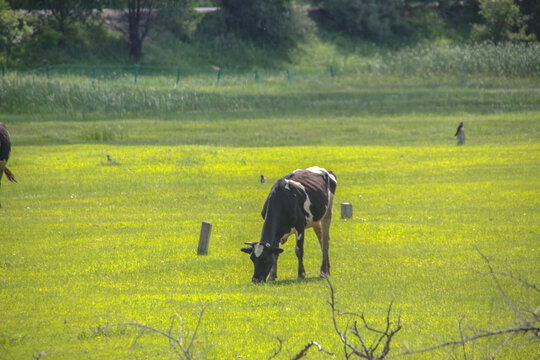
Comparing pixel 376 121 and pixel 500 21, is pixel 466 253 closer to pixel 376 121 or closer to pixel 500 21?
pixel 376 121

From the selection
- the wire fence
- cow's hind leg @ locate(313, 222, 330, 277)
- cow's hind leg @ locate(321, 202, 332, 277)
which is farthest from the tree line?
cow's hind leg @ locate(313, 222, 330, 277)

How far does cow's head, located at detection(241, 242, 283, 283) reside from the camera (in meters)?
14.5

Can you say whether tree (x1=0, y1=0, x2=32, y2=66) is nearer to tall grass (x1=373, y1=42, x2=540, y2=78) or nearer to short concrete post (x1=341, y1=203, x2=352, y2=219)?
tall grass (x1=373, y1=42, x2=540, y2=78)

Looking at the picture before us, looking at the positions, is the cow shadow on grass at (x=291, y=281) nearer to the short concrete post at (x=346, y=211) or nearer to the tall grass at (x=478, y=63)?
the short concrete post at (x=346, y=211)

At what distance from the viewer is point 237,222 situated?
22578 millimetres

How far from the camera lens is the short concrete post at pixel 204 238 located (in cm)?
1766

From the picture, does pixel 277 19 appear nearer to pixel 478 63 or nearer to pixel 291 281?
pixel 478 63

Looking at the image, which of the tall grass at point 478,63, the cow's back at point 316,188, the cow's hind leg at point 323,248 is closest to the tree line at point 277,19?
the tall grass at point 478,63

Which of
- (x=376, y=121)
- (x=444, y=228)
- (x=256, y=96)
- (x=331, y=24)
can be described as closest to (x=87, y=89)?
(x=256, y=96)

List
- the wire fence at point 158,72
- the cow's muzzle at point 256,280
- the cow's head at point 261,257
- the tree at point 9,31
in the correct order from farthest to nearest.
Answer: the wire fence at point 158,72, the tree at point 9,31, the cow's muzzle at point 256,280, the cow's head at point 261,257

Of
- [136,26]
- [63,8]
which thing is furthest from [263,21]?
[63,8]

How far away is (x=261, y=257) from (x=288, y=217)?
3.39 ft

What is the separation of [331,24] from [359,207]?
8036cm

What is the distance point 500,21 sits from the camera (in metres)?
89.2
